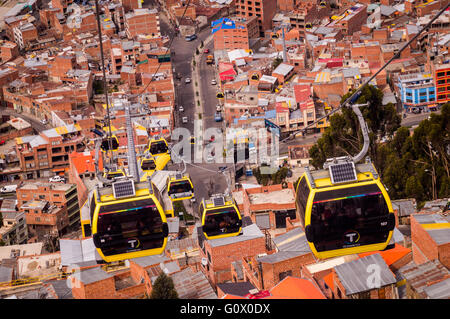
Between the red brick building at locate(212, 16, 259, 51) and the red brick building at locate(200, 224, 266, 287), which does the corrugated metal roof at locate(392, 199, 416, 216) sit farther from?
the red brick building at locate(212, 16, 259, 51)

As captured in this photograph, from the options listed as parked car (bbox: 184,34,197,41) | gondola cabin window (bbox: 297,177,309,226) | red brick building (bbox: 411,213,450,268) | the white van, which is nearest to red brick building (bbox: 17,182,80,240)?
the white van

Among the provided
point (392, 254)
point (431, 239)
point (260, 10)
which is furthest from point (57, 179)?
point (431, 239)

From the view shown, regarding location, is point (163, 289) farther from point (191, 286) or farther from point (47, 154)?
point (47, 154)

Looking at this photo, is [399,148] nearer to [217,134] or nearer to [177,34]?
[217,134]

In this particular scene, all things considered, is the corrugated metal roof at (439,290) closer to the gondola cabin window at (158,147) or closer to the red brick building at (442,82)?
the gondola cabin window at (158,147)

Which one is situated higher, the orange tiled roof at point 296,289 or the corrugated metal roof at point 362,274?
the corrugated metal roof at point 362,274

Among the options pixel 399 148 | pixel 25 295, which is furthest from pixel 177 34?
pixel 25 295

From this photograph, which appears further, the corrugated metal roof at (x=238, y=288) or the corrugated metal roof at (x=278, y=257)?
the corrugated metal roof at (x=278, y=257)

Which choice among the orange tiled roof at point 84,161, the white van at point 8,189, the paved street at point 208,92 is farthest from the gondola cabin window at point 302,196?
the paved street at point 208,92

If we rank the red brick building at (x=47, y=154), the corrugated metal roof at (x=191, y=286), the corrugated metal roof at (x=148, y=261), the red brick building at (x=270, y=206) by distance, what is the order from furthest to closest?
the red brick building at (x=47, y=154) < the red brick building at (x=270, y=206) < the corrugated metal roof at (x=148, y=261) < the corrugated metal roof at (x=191, y=286)
